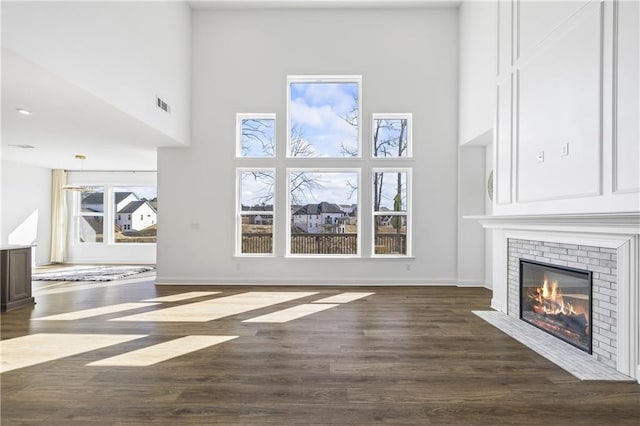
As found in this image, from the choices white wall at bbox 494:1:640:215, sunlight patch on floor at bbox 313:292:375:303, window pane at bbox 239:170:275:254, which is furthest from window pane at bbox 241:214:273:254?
white wall at bbox 494:1:640:215

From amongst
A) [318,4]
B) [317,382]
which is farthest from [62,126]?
[317,382]

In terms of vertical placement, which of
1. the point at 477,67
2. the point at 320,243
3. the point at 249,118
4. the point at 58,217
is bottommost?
the point at 320,243

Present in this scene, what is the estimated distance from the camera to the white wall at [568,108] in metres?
2.76

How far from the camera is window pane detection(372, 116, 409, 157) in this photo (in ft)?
22.5

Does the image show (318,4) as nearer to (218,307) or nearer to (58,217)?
(218,307)

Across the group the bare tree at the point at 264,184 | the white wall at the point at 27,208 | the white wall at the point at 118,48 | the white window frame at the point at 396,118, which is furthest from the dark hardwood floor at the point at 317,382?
the white wall at the point at 27,208

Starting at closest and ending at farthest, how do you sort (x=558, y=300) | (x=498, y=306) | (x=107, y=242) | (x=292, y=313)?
(x=558, y=300) → (x=292, y=313) → (x=498, y=306) → (x=107, y=242)

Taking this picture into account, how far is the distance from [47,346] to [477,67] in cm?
675

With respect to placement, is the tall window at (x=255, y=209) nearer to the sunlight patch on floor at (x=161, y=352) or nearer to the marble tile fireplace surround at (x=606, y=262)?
the sunlight patch on floor at (x=161, y=352)

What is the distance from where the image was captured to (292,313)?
463cm

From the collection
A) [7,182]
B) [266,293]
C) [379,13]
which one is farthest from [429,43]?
[7,182]

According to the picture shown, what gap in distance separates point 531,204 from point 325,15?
5.09m

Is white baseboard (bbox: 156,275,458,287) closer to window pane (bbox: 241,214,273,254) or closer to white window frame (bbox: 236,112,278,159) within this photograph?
window pane (bbox: 241,214,273,254)

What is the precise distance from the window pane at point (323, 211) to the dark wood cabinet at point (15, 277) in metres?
A: 4.10
